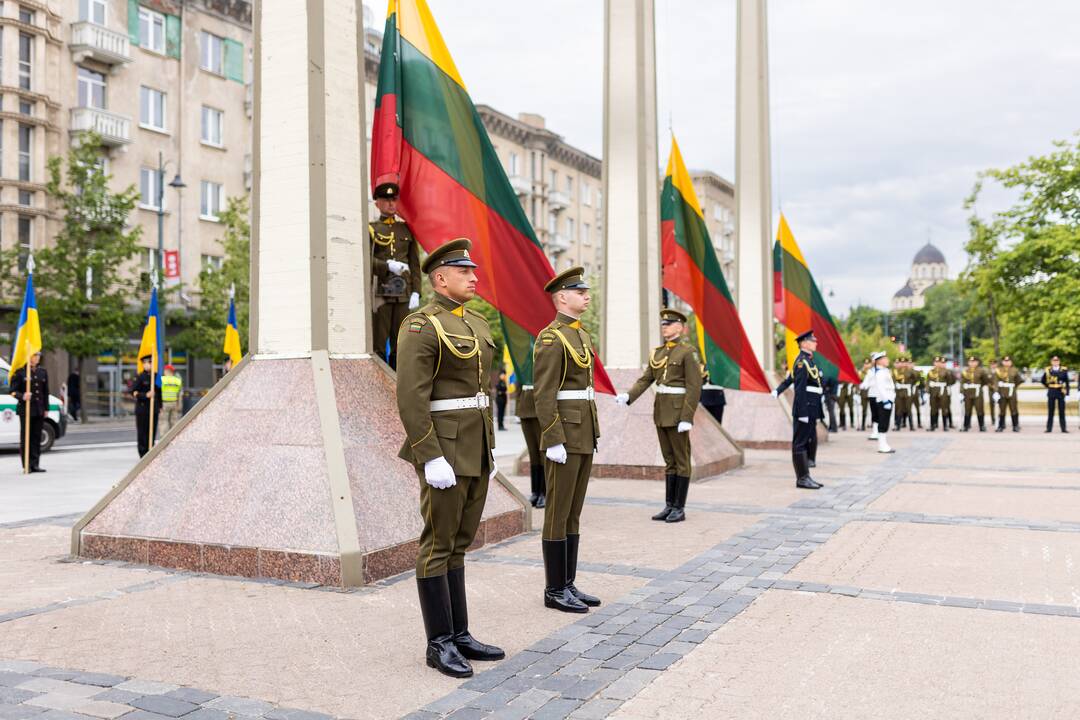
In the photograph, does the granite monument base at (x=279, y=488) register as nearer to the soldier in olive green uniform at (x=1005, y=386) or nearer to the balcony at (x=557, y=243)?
the soldier in olive green uniform at (x=1005, y=386)

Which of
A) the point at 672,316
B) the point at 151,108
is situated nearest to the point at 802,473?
the point at 672,316

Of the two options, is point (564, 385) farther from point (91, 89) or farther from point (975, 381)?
point (91, 89)

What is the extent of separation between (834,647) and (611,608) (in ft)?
4.41

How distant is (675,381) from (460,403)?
15.2 feet

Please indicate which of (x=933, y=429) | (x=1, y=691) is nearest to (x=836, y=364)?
(x=933, y=429)

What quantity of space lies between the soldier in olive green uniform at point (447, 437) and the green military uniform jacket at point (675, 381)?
169 inches

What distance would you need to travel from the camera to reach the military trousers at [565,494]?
19.0ft

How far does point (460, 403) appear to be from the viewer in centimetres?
473

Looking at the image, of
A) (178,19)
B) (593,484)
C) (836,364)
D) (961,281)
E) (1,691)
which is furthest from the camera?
(961,281)

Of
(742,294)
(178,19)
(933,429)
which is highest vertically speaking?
(178,19)

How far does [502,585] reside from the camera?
624 cm

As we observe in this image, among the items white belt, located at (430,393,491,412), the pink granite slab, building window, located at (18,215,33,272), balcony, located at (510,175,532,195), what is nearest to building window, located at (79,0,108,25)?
building window, located at (18,215,33,272)

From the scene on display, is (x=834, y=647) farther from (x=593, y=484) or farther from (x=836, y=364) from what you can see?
(x=836, y=364)

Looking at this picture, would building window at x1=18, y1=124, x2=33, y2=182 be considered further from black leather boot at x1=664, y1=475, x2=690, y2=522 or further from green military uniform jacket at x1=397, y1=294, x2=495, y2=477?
green military uniform jacket at x1=397, y1=294, x2=495, y2=477
